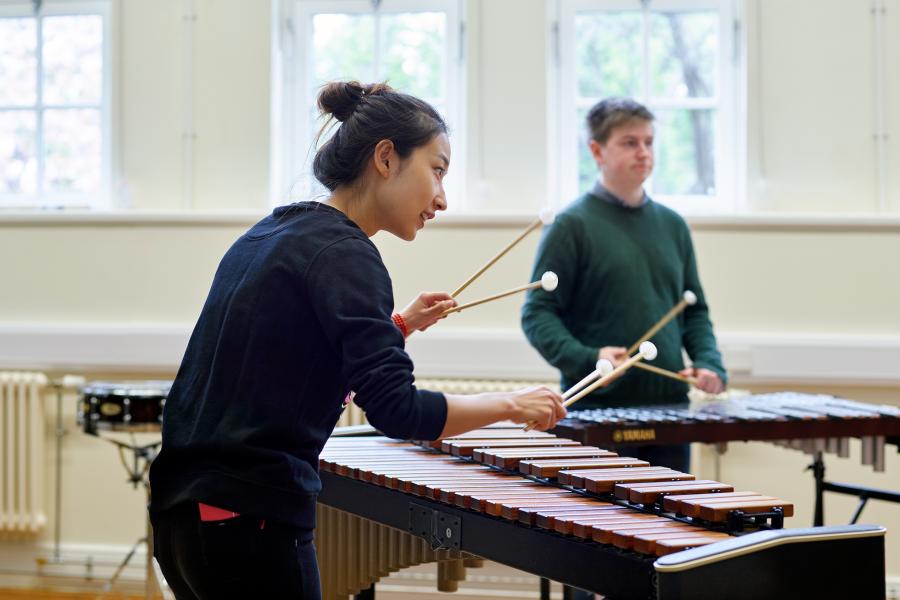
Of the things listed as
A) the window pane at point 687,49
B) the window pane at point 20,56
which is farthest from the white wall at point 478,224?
the window pane at point 20,56

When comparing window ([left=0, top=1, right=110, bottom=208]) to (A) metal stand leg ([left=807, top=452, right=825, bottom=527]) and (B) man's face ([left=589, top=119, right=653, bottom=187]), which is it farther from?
(A) metal stand leg ([left=807, top=452, right=825, bottom=527])

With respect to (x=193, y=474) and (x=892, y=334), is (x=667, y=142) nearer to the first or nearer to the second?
(x=892, y=334)

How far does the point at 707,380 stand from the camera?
320 centimetres

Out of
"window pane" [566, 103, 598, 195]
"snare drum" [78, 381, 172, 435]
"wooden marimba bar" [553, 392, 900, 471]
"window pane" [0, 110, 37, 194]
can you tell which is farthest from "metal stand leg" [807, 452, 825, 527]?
"window pane" [0, 110, 37, 194]

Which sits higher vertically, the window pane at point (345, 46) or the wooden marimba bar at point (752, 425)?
the window pane at point (345, 46)

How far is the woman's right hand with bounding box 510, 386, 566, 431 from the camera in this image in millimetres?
1777

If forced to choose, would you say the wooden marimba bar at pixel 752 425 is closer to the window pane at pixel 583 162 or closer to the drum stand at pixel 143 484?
the drum stand at pixel 143 484

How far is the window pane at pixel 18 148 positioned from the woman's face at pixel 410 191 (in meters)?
3.47

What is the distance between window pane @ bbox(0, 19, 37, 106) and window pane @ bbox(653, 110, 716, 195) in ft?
8.46

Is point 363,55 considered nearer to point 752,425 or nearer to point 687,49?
point 687,49

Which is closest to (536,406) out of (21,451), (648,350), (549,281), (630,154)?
(648,350)

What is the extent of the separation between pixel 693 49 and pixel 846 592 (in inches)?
126

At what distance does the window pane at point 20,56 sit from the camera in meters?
4.80

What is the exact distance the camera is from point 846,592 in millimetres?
1612
